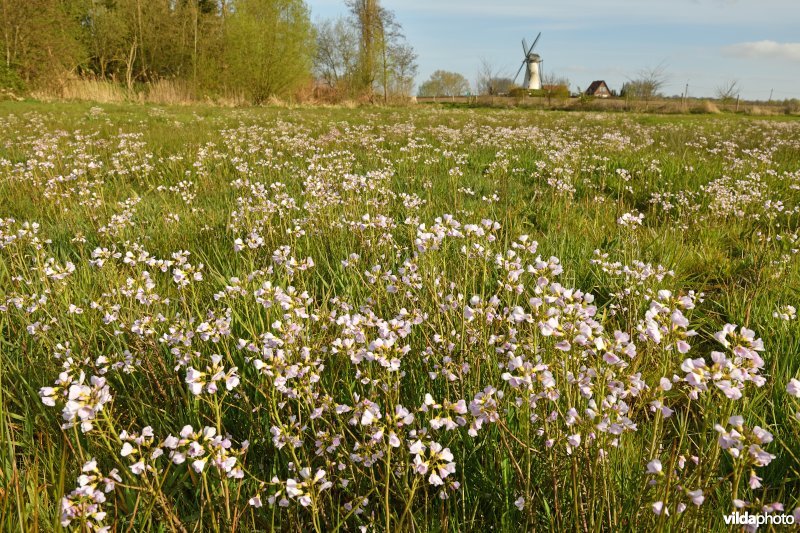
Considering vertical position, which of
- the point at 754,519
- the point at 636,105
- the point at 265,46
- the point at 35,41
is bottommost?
the point at 754,519

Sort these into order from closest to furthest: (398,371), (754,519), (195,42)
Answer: (754,519) → (398,371) → (195,42)

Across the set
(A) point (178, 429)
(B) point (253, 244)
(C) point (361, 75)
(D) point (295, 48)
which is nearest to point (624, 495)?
(A) point (178, 429)

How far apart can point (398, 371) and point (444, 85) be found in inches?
4866

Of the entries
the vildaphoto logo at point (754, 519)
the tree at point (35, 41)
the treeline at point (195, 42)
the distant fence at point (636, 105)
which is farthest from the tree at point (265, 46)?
the vildaphoto logo at point (754, 519)

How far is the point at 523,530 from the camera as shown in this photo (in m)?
1.74

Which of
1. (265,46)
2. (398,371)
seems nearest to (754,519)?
(398,371)

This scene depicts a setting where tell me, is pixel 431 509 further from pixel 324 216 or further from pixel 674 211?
pixel 674 211

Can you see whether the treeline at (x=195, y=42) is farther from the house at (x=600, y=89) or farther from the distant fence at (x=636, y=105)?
the house at (x=600, y=89)

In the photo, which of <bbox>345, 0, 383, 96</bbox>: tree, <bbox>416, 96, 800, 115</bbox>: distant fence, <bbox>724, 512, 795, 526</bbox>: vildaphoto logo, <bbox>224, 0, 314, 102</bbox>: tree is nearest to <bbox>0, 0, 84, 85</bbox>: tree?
<bbox>224, 0, 314, 102</bbox>: tree

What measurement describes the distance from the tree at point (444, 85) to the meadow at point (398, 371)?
11735 cm

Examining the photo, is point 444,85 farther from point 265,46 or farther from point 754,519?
point 754,519

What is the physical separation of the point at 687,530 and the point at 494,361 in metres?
1.08

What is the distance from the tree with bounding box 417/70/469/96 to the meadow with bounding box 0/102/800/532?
4620 inches

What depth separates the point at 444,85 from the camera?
116 m
